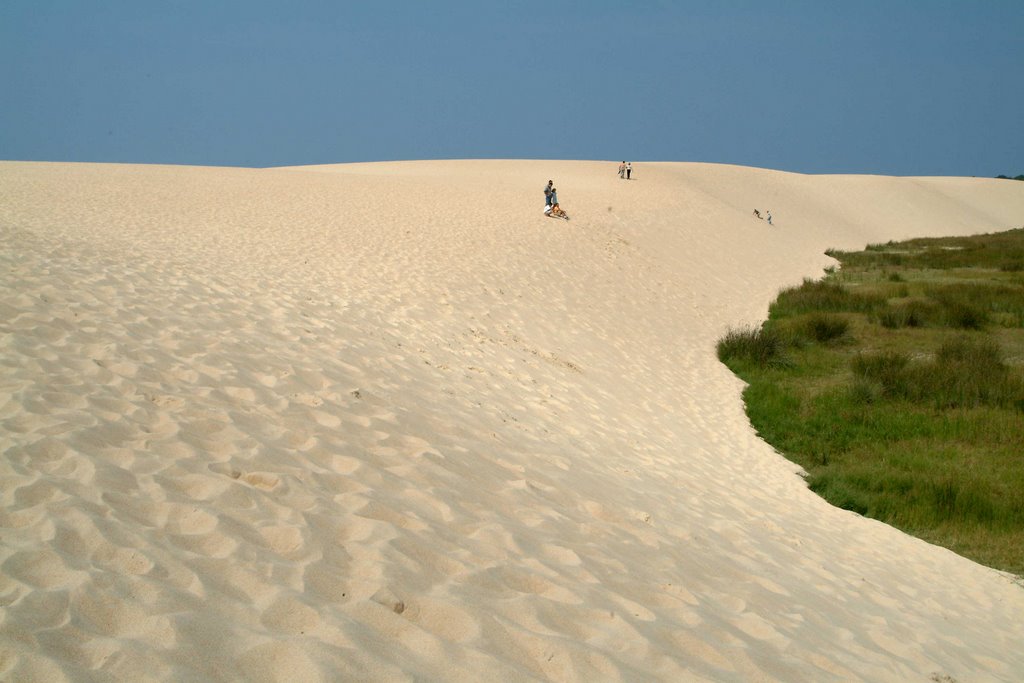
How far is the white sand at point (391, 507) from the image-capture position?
3.19 metres

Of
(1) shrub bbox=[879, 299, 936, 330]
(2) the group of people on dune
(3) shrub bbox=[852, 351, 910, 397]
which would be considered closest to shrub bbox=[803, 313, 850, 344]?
(1) shrub bbox=[879, 299, 936, 330]

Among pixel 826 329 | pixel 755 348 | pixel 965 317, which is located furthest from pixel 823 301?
pixel 755 348

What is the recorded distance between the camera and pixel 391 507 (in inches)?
180

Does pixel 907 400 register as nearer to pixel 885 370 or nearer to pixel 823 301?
pixel 885 370

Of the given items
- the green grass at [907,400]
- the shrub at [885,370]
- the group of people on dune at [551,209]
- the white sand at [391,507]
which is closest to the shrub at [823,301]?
the green grass at [907,400]

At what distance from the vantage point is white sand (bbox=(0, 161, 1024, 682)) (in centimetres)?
319

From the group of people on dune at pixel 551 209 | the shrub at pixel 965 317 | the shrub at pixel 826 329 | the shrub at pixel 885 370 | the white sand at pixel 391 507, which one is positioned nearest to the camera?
the white sand at pixel 391 507

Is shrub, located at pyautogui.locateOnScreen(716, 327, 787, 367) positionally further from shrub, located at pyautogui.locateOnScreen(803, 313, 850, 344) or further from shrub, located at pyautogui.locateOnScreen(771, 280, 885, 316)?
shrub, located at pyautogui.locateOnScreen(771, 280, 885, 316)

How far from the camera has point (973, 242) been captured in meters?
36.0

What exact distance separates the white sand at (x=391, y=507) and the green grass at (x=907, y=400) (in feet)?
2.03

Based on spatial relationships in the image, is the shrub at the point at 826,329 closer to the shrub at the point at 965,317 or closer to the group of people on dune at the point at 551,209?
the shrub at the point at 965,317

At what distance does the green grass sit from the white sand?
2.03 ft

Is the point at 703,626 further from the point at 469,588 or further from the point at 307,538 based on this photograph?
the point at 307,538

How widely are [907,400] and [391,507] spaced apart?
9735 mm
